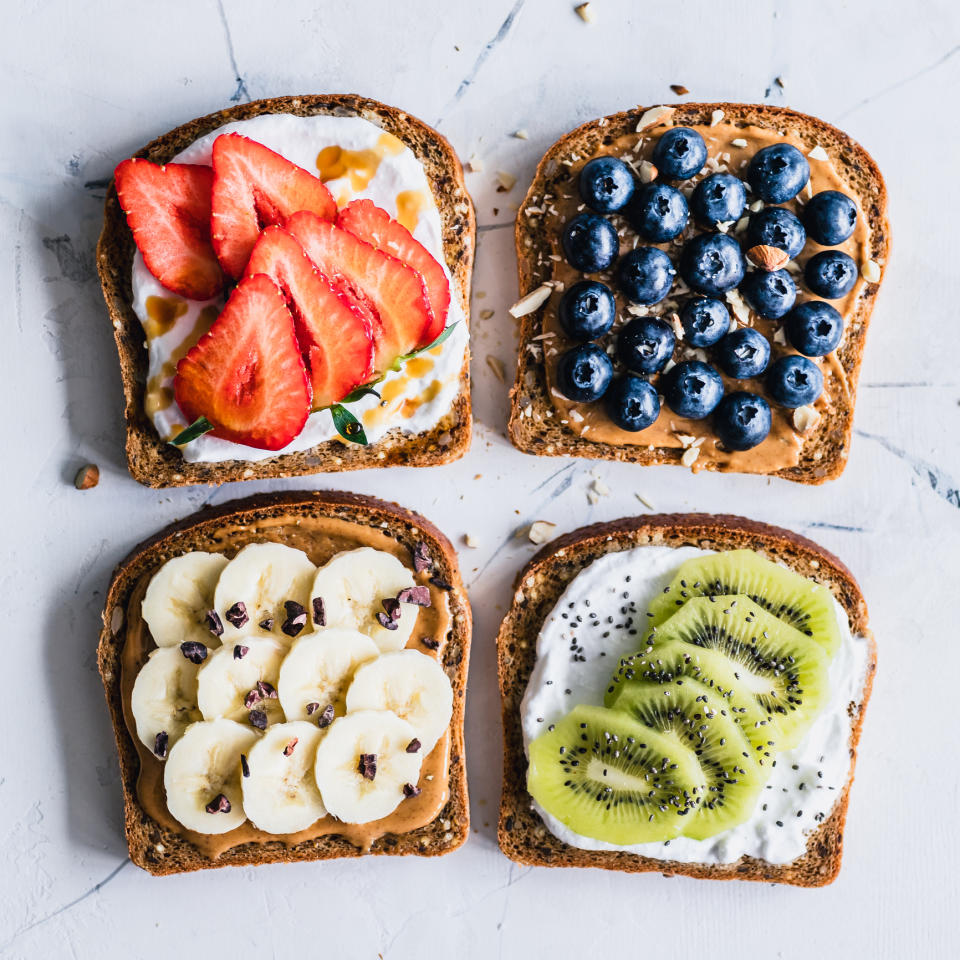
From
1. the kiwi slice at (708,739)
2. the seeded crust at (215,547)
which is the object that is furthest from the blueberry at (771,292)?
the seeded crust at (215,547)

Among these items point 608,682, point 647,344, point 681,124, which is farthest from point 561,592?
point 681,124

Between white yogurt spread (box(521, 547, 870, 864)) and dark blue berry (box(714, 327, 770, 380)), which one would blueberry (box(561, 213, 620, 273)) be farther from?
white yogurt spread (box(521, 547, 870, 864))

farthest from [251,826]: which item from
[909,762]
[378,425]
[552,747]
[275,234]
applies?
[909,762]

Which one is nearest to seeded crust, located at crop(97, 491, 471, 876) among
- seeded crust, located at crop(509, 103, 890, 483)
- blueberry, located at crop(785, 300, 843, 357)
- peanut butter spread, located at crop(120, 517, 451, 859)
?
peanut butter spread, located at crop(120, 517, 451, 859)

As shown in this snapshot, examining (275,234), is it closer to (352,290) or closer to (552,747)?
(352,290)

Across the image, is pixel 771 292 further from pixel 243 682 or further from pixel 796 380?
pixel 243 682

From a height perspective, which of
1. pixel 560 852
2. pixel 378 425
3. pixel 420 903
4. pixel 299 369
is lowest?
pixel 420 903
